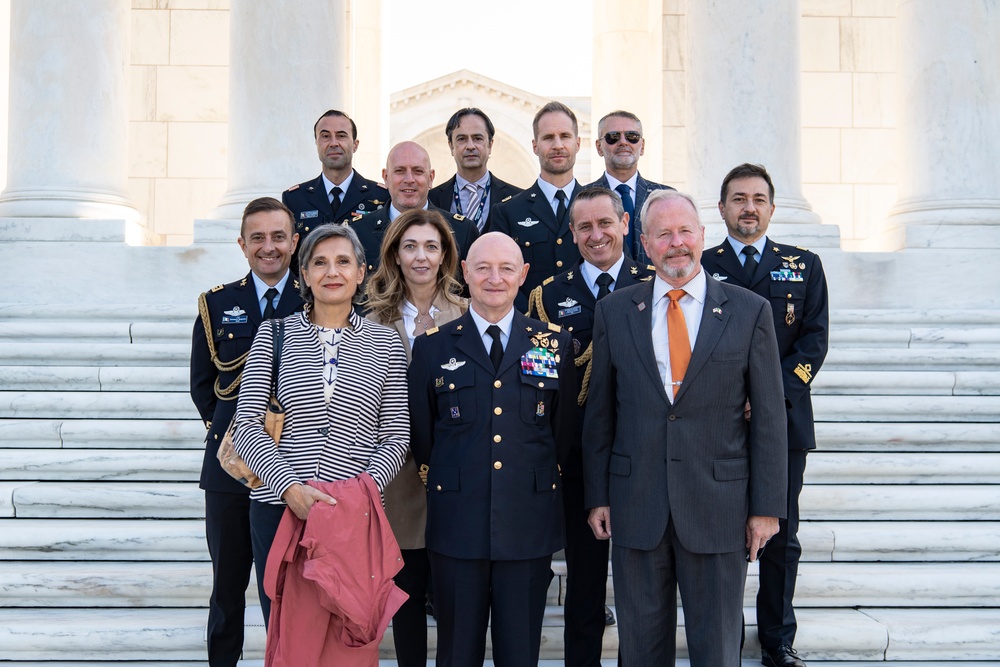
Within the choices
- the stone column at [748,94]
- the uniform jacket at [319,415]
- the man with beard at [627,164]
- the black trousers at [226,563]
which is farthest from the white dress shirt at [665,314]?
the stone column at [748,94]

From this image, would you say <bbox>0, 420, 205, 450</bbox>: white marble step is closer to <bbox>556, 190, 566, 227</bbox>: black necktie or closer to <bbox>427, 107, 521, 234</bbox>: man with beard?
<bbox>427, 107, 521, 234</bbox>: man with beard

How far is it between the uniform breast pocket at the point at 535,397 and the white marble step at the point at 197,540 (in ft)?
9.05

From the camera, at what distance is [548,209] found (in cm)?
649

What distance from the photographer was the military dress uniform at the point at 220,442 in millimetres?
5062

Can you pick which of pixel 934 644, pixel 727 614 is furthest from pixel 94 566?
pixel 934 644

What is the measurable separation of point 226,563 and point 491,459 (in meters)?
1.63

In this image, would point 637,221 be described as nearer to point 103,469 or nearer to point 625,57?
point 103,469

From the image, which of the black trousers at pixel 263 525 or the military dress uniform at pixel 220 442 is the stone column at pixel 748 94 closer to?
the military dress uniform at pixel 220 442

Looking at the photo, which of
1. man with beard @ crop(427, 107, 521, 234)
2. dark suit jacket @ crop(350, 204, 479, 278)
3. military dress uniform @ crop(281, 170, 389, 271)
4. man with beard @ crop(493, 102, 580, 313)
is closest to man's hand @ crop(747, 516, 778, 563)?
man with beard @ crop(493, 102, 580, 313)

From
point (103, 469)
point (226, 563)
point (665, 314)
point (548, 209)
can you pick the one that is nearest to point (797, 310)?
point (665, 314)

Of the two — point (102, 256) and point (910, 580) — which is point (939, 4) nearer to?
point (910, 580)

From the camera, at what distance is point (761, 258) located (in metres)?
5.71

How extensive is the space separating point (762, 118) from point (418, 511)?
7204mm

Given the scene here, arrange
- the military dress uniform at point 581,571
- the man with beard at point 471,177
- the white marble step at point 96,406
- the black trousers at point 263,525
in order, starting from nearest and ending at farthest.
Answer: the black trousers at point 263,525, the military dress uniform at point 581,571, the man with beard at point 471,177, the white marble step at point 96,406
